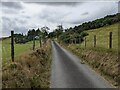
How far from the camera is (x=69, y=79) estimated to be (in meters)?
14.1

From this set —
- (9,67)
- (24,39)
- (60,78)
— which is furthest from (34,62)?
(24,39)

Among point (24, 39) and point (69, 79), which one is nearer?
point (69, 79)

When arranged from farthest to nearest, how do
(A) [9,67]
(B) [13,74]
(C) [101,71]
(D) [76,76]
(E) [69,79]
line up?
(C) [101,71]
(D) [76,76]
(E) [69,79]
(A) [9,67]
(B) [13,74]

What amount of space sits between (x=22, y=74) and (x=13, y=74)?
19.1 inches

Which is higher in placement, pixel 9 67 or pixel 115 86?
pixel 9 67

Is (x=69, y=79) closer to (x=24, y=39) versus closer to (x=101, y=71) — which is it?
(x=101, y=71)

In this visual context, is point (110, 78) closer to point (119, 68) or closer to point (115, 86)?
point (119, 68)

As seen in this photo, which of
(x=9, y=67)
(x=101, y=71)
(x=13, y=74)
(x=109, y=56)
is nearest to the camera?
(x=13, y=74)

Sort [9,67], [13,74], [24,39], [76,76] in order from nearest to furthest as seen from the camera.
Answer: [13,74] → [9,67] → [76,76] → [24,39]

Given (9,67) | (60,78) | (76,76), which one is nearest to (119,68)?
(76,76)

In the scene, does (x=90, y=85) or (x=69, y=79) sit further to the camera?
(x=69, y=79)

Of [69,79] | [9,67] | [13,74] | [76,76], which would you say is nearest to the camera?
[13,74]

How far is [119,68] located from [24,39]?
47.2 m

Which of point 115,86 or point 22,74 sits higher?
point 22,74
